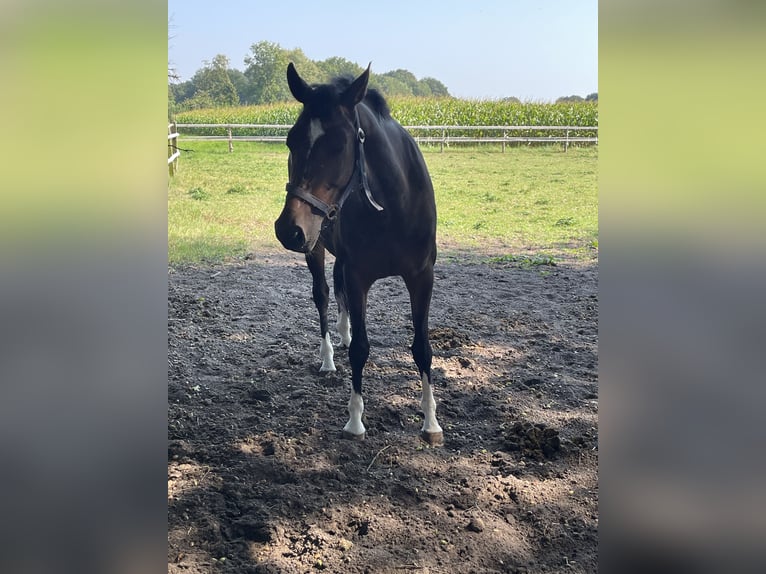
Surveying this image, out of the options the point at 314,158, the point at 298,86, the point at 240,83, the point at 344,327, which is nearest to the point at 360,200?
the point at 314,158

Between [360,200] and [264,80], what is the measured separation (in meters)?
6.53

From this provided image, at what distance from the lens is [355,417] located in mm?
3234

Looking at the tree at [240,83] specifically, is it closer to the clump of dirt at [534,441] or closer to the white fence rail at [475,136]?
the white fence rail at [475,136]

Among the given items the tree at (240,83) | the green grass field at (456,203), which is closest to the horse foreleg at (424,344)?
the green grass field at (456,203)

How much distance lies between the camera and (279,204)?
9.73 m

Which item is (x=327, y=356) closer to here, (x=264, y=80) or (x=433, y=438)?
(x=433, y=438)

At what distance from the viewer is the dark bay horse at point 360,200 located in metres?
2.50

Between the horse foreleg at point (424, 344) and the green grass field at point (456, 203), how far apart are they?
173 inches

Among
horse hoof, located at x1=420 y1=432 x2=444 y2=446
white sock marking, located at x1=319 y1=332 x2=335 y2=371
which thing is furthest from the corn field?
horse hoof, located at x1=420 y1=432 x2=444 y2=446

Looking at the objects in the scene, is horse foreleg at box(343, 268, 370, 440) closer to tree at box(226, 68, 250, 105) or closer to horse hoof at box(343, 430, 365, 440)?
Result: horse hoof at box(343, 430, 365, 440)

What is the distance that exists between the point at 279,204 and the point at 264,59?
2.30 metres

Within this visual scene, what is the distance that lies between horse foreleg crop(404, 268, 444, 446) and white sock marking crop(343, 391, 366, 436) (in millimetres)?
353
